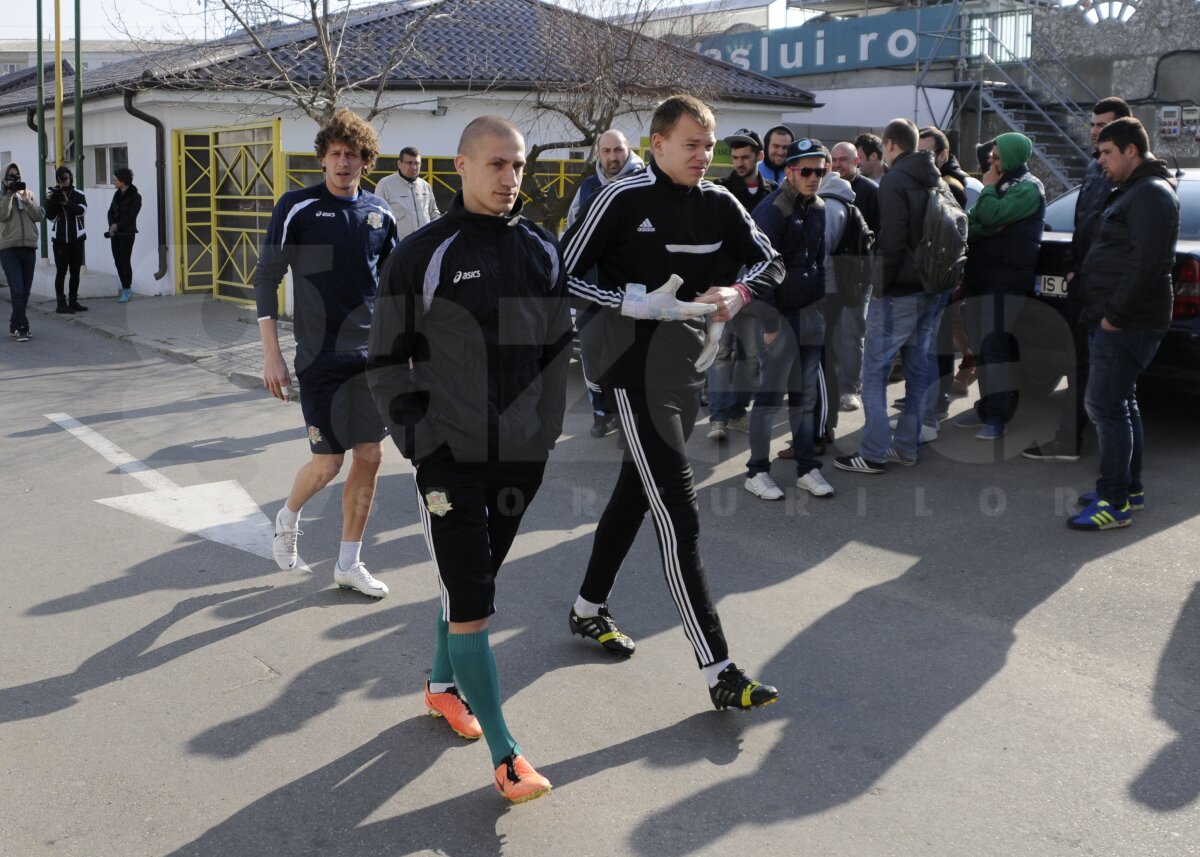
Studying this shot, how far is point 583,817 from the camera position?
3.57 metres

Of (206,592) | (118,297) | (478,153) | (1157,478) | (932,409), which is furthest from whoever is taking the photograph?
(118,297)

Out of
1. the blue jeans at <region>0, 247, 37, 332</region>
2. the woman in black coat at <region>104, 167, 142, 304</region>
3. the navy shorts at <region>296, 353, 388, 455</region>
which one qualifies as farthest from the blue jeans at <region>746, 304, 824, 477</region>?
the woman in black coat at <region>104, 167, 142, 304</region>

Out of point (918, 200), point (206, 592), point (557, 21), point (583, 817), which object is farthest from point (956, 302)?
point (557, 21)

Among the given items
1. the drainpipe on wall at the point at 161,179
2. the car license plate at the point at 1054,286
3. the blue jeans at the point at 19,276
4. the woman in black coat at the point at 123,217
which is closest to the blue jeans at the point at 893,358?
the car license plate at the point at 1054,286

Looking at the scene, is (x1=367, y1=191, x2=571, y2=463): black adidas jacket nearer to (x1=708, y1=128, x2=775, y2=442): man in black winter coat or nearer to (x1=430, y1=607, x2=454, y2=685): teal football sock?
(x1=430, y1=607, x2=454, y2=685): teal football sock

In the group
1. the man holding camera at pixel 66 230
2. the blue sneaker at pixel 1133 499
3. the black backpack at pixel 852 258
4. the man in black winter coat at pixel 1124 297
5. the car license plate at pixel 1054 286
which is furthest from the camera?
the man holding camera at pixel 66 230

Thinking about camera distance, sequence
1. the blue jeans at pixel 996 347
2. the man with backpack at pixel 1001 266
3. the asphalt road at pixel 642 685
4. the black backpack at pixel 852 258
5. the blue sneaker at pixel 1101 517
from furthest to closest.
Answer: the blue jeans at pixel 996 347 → the man with backpack at pixel 1001 266 → the black backpack at pixel 852 258 → the blue sneaker at pixel 1101 517 → the asphalt road at pixel 642 685

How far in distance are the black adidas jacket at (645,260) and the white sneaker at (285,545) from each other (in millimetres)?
2043

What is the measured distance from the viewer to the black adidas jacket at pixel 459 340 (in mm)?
3607

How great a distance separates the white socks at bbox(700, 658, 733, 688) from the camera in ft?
13.9

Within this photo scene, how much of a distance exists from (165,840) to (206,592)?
2234 millimetres

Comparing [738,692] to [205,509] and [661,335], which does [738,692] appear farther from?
[205,509]

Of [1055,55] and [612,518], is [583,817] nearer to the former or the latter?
[612,518]

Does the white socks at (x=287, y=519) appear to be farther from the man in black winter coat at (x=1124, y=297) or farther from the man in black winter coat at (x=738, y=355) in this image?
the man in black winter coat at (x=1124, y=297)
